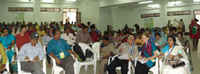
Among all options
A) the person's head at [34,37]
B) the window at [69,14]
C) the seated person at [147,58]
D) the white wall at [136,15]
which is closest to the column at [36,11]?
the window at [69,14]

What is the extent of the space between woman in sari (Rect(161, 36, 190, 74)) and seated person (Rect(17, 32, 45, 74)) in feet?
7.46

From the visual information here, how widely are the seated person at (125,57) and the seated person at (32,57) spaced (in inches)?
55.5

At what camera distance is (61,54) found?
4844 mm

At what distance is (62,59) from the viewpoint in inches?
190

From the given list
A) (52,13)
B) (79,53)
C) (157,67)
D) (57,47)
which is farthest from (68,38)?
(52,13)

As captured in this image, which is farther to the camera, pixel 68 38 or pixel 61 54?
pixel 68 38

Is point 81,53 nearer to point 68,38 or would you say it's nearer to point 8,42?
point 8,42

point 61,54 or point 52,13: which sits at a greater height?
point 52,13

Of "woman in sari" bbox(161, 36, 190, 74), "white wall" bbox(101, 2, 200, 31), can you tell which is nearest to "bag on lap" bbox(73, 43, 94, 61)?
"woman in sari" bbox(161, 36, 190, 74)

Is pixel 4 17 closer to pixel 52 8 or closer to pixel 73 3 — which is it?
pixel 52 8

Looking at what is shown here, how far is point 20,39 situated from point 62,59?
161cm

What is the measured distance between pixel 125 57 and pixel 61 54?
131 centimetres

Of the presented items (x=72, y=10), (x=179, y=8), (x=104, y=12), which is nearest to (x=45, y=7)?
(x=72, y=10)

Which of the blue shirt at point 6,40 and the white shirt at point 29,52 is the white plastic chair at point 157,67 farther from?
the blue shirt at point 6,40
